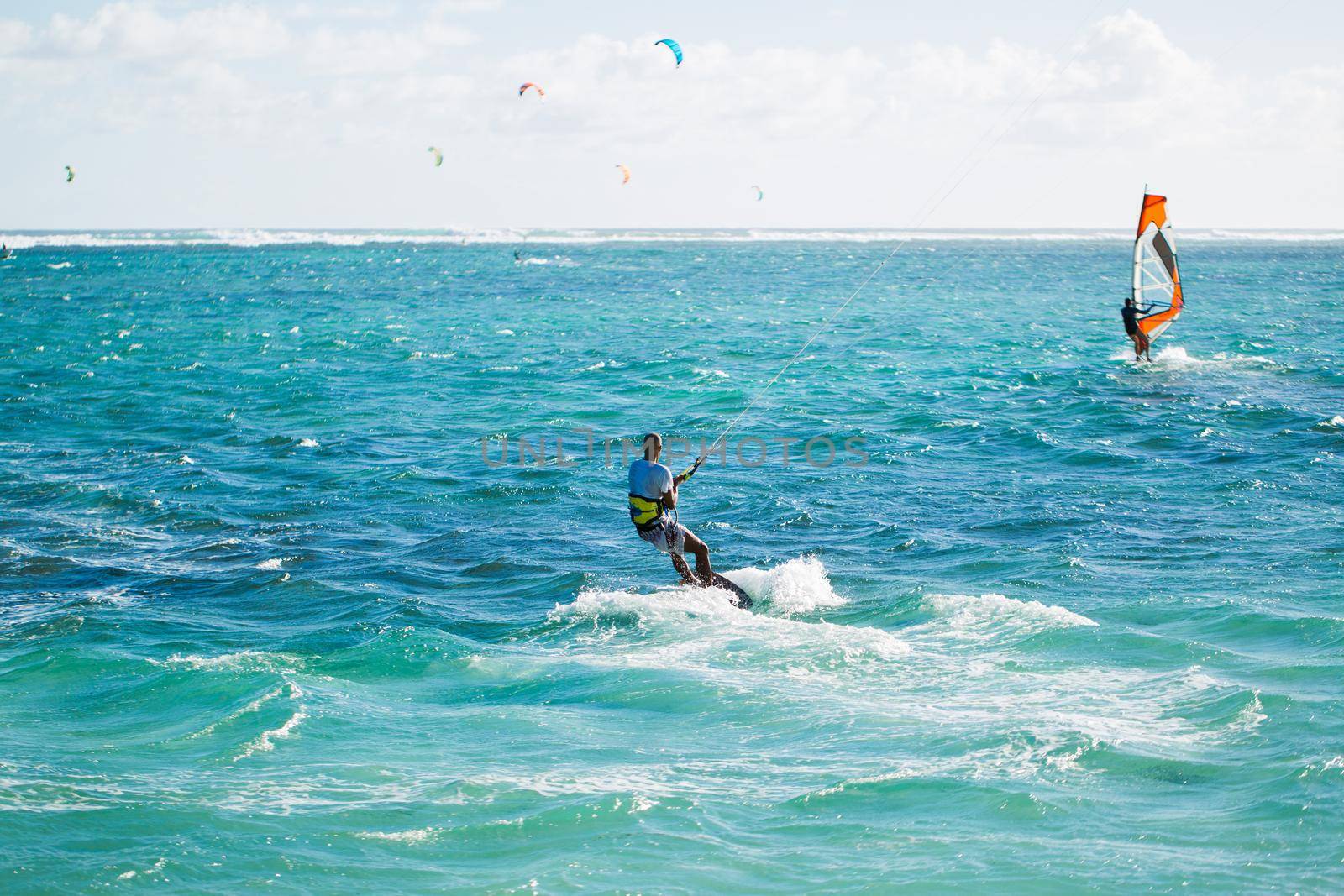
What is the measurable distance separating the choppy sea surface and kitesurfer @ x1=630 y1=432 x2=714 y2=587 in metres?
0.33

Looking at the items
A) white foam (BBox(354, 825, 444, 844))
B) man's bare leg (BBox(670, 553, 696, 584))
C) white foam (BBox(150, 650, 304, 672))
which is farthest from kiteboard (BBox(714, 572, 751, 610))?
white foam (BBox(354, 825, 444, 844))

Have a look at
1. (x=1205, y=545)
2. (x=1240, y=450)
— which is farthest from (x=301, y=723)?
(x=1240, y=450)

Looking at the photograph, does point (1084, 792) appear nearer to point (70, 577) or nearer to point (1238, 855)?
point (1238, 855)

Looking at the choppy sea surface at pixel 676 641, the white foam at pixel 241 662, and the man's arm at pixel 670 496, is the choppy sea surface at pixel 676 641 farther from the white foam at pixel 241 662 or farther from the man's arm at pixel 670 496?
the man's arm at pixel 670 496

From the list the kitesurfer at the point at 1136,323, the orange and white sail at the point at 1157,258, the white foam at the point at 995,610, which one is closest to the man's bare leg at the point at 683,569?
the white foam at the point at 995,610

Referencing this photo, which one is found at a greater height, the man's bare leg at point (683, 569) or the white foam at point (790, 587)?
the man's bare leg at point (683, 569)

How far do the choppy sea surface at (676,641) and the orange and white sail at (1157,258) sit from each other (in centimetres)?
192

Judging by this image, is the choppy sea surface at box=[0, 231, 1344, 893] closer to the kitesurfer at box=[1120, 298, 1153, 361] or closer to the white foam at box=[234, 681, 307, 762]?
the white foam at box=[234, 681, 307, 762]

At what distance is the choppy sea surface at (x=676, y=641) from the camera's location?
24.9ft

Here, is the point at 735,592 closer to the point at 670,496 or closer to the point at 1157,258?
the point at 670,496

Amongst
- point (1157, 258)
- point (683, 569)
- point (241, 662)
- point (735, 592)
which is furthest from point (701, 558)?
point (1157, 258)

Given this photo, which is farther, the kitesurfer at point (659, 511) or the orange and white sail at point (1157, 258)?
the orange and white sail at point (1157, 258)

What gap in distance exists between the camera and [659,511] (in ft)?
40.4

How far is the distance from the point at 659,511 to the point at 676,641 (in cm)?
146
